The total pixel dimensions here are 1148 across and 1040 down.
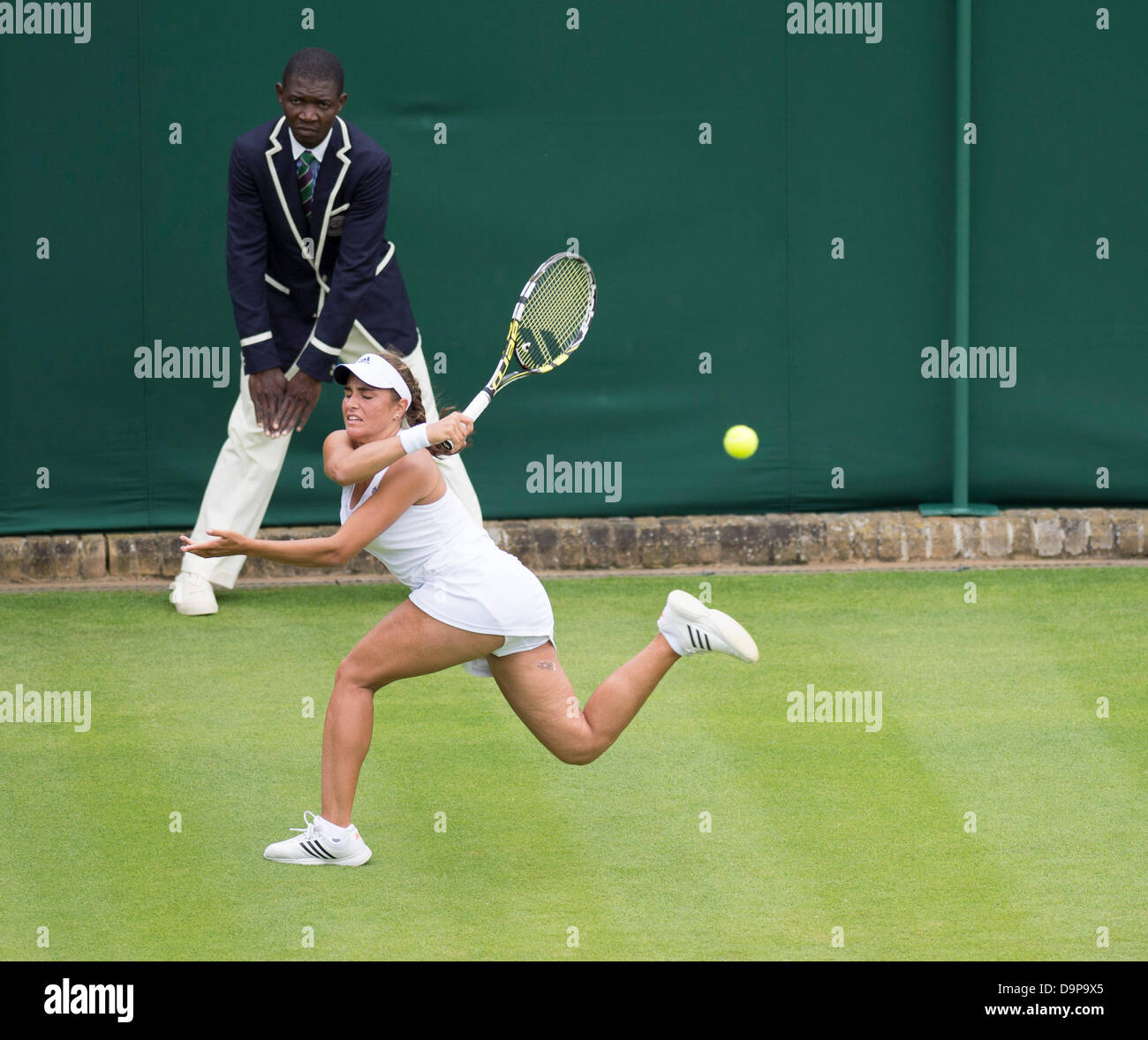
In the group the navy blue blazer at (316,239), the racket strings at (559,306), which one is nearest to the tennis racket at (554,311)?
the racket strings at (559,306)

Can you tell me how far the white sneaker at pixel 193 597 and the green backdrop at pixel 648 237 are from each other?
2.83 ft

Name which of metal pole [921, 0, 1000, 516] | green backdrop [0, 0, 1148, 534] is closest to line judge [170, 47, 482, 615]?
green backdrop [0, 0, 1148, 534]

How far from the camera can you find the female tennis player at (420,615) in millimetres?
4691

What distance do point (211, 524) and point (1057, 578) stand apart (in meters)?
3.77

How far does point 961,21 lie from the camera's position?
27.4 ft

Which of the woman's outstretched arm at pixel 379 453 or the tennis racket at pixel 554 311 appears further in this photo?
the tennis racket at pixel 554 311

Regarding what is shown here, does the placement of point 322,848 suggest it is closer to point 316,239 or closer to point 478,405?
point 478,405

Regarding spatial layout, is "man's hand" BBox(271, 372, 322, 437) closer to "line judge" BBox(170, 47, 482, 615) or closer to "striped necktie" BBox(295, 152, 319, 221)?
"line judge" BBox(170, 47, 482, 615)

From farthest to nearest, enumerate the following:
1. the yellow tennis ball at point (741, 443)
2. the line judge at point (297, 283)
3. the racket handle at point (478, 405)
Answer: the line judge at point (297, 283)
the yellow tennis ball at point (741, 443)
the racket handle at point (478, 405)

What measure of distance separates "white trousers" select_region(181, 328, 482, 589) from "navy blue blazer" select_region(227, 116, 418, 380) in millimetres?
245

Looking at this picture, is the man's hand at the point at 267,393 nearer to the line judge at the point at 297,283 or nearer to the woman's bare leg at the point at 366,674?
the line judge at the point at 297,283

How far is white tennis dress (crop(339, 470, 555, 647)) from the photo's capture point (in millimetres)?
4727
